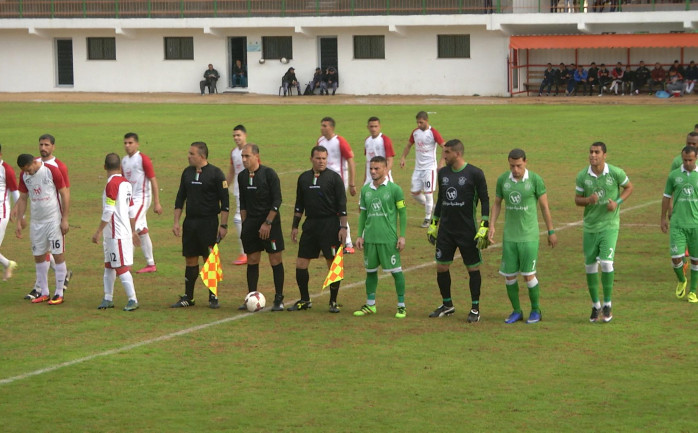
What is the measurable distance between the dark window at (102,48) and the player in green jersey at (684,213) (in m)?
57.4

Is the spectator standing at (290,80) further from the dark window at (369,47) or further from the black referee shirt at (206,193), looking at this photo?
the black referee shirt at (206,193)

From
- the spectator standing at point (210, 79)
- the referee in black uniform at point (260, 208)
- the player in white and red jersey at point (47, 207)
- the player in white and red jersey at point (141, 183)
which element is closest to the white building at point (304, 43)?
the spectator standing at point (210, 79)

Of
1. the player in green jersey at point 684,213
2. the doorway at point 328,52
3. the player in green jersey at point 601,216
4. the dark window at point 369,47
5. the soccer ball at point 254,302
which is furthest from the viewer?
the doorway at point 328,52

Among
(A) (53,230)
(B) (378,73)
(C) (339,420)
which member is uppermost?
(B) (378,73)

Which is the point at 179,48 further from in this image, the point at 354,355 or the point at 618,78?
the point at 354,355

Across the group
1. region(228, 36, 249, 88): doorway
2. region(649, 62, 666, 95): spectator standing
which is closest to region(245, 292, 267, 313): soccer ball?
region(649, 62, 666, 95): spectator standing

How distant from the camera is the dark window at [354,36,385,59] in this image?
205 ft

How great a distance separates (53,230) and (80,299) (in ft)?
3.65

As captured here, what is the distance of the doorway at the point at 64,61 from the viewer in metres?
69.1

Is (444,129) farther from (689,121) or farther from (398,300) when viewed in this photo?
(398,300)

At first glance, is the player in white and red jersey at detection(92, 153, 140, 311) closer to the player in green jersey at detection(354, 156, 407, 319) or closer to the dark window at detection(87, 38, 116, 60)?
the player in green jersey at detection(354, 156, 407, 319)

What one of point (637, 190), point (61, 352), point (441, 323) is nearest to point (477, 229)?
point (441, 323)

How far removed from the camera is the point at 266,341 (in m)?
12.8

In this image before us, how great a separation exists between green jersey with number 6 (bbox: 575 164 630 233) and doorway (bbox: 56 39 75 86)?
59.7m
